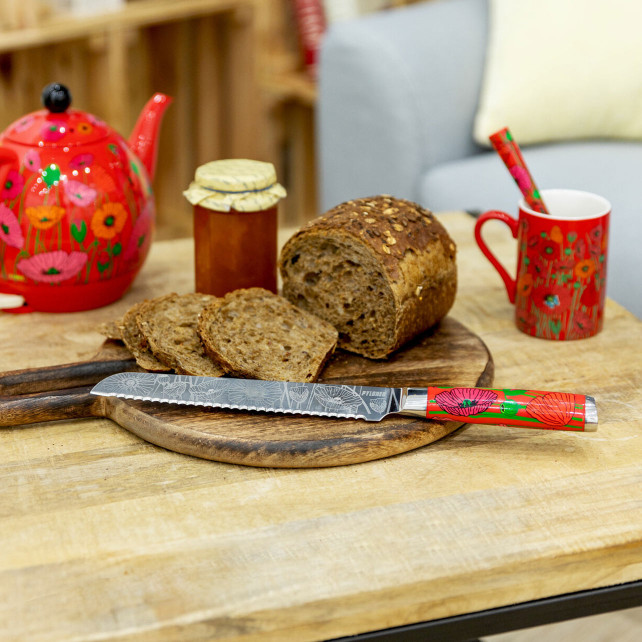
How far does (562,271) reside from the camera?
45.6 inches

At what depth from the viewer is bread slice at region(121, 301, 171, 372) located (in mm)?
1043

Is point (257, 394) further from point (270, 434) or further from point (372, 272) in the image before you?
point (372, 272)

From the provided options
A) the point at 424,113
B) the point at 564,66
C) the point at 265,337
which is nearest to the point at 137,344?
the point at 265,337

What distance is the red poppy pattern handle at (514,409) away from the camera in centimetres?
91

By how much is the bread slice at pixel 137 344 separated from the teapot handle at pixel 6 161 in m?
0.25

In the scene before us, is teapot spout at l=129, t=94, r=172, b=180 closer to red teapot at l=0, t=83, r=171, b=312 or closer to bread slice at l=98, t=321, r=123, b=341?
red teapot at l=0, t=83, r=171, b=312

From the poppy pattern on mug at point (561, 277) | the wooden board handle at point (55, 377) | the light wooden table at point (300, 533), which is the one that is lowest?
the light wooden table at point (300, 533)

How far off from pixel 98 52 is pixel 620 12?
4.88 ft

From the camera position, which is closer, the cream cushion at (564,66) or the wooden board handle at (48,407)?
the wooden board handle at (48,407)

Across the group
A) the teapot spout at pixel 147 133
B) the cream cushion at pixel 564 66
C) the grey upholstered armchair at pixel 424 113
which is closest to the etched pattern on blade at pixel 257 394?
the teapot spout at pixel 147 133

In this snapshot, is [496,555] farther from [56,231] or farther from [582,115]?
[582,115]

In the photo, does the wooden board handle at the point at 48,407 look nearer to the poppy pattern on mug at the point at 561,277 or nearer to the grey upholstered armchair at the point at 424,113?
the poppy pattern on mug at the point at 561,277

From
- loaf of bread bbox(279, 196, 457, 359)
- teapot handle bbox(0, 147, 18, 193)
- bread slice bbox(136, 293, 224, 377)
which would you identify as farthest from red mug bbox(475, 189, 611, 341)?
teapot handle bbox(0, 147, 18, 193)

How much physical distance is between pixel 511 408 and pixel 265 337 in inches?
12.3
